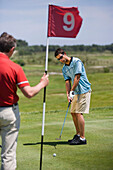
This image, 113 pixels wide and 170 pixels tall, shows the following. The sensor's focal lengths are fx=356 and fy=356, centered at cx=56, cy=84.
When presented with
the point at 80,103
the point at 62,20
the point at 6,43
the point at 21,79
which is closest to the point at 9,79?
the point at 21,79

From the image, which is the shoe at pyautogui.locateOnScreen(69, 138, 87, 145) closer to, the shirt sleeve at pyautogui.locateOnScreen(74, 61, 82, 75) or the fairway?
the fairway

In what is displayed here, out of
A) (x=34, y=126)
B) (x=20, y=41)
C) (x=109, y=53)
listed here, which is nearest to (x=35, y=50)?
(x=20, y=41)

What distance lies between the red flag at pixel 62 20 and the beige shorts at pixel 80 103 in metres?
1.63

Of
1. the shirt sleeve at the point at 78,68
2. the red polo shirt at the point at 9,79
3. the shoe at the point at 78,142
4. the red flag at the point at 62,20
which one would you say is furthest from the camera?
the shirt sleeve at the point at 78,68

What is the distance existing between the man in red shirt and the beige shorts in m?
2.80

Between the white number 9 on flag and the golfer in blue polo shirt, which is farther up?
the white number 9 on flag

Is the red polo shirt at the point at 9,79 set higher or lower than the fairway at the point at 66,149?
higher

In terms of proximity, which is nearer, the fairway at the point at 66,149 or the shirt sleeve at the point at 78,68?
the fairway at the point at 66,149

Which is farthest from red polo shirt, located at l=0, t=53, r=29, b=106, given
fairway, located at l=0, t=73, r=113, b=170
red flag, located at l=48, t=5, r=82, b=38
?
red flag, located at l=48, t=5, r=82, b=38

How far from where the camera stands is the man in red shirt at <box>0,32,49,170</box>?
4145 mm

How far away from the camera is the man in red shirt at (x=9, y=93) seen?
163 inches

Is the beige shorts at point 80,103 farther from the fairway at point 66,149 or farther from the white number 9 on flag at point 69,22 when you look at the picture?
the white number 9 on flag at point 69,22

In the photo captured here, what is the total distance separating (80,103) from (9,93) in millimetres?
3136

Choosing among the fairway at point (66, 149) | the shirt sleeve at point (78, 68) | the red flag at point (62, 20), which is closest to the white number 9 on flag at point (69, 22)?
the red flag at point (62, 20)
